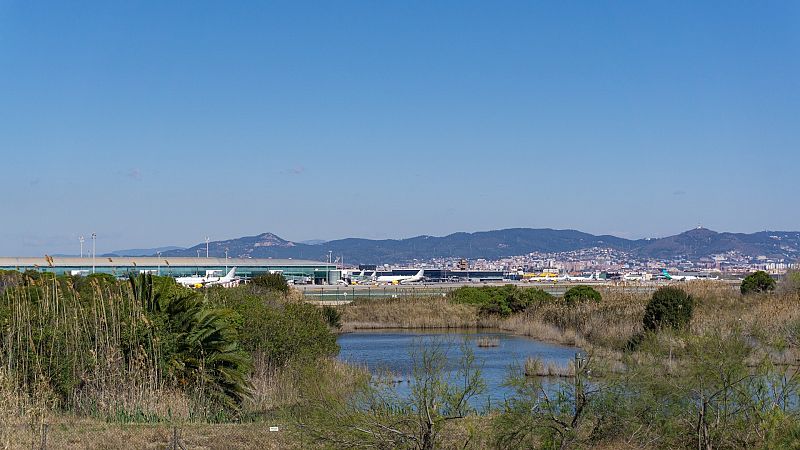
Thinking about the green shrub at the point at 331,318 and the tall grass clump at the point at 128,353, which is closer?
the tall grass clump at the point at 128,353

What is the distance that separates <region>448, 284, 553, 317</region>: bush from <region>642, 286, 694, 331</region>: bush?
17343mm

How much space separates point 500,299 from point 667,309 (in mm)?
21007

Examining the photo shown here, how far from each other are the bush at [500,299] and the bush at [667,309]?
17.3m

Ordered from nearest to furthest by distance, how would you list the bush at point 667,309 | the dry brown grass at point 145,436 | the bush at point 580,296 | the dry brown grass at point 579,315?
the dry brown grass at point 145,436
the bush at point 667,309
the dry brown grass at point 579,315
the bush at point 580,296

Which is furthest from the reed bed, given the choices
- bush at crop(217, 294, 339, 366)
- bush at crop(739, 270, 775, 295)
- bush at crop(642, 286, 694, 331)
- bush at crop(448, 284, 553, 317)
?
bush at crop(739, 270, 775, 295)

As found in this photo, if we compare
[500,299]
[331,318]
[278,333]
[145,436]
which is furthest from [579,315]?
[145,436]

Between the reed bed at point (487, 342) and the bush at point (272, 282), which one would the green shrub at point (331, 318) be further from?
the reed bed at point (487, 342)

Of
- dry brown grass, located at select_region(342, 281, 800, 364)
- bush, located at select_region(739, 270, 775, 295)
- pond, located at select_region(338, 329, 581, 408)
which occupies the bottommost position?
pond, located at select_region(338, 329, 581, 408)

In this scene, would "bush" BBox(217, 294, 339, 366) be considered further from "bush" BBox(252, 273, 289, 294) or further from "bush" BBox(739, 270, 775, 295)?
"bush" BBox(739, 270, 775, 295)

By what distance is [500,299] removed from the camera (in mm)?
54094

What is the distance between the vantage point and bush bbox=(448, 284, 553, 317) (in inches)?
2080

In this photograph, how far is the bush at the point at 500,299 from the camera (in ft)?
173

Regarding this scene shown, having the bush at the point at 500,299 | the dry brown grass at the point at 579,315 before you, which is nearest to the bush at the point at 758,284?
the dry brown grass at the point at 579,315

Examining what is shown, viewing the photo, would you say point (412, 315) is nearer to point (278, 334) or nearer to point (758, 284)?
point (758, 284)
